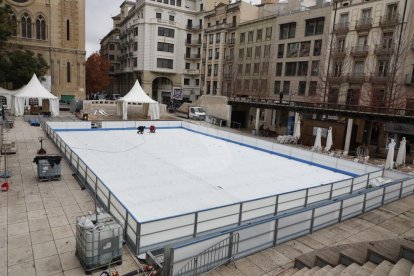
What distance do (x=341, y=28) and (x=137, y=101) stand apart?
25.9 metres

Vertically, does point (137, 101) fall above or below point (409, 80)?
below

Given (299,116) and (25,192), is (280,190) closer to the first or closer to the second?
(25,192)

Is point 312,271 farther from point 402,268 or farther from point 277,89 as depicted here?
point 277,89

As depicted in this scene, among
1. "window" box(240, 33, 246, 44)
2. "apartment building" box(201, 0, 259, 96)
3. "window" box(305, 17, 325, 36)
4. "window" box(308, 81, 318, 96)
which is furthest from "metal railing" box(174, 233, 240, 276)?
"window" box(240, 33, 246, 44)

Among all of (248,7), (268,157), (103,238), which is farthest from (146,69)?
(103,238)

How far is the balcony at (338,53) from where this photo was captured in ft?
123

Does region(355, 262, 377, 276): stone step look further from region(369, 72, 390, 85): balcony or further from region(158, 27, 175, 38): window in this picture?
region(158, 27, 175, 38): window

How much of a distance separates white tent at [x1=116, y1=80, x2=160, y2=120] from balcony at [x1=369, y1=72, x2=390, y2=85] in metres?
24.9

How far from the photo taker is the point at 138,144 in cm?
2588

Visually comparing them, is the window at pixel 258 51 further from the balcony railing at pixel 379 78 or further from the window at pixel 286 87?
the balcony railing at pixel 379 78

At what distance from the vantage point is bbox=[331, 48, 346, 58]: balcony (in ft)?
123

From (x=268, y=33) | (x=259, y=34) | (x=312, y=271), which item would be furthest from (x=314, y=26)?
(x=312, y=271)

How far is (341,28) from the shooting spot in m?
37.8

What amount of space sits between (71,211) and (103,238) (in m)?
4.08
